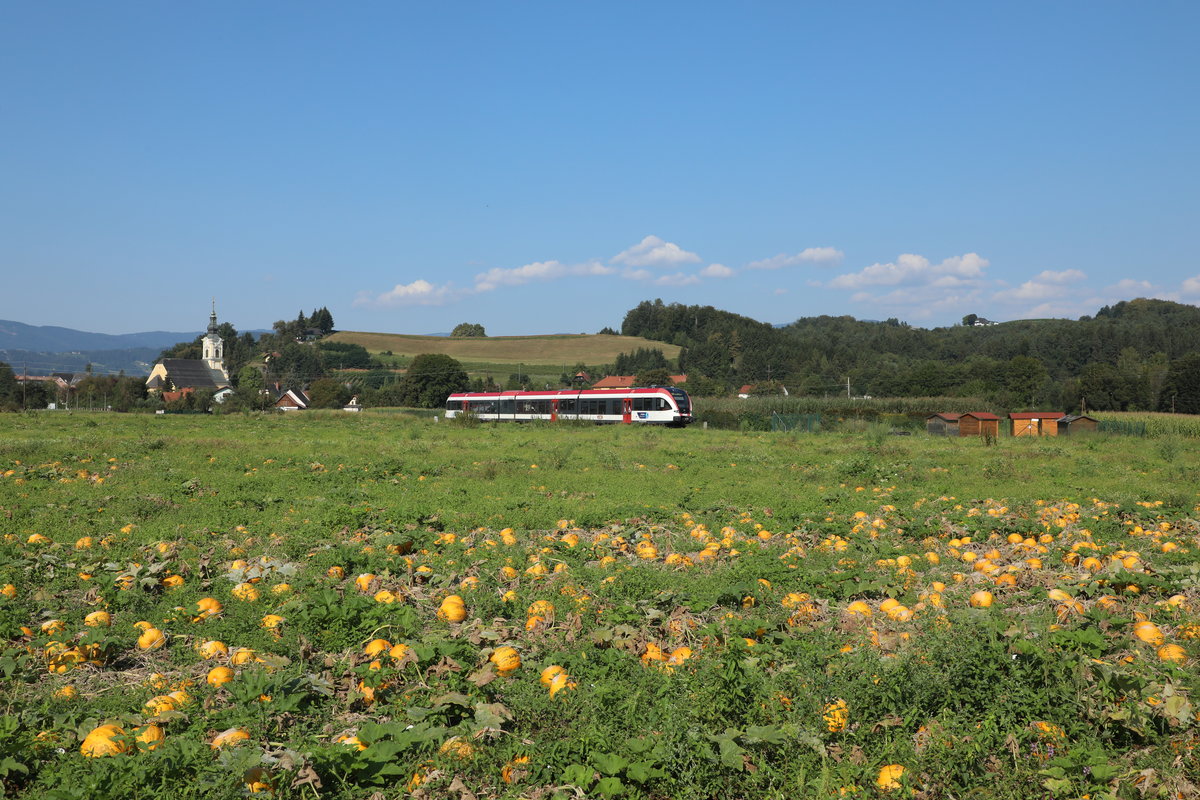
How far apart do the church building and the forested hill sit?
76.2 m

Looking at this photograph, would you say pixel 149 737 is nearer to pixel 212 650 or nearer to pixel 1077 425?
pixel 212 650

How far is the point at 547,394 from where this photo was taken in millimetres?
60125

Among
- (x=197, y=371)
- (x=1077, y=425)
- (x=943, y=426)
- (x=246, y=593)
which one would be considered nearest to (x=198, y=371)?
(x=197, y=371)

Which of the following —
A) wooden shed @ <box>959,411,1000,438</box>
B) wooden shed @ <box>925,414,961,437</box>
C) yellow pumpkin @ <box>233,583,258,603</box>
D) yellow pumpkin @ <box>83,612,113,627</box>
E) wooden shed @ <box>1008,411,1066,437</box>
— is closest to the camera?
yellow pumpkin @ <box>83,612,113,627</box>

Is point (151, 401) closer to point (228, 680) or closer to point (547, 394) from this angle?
point (547, 394)

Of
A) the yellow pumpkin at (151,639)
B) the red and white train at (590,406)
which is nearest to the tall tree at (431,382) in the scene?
the red and white train at (590,406)

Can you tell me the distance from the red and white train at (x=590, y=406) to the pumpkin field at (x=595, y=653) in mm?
39435

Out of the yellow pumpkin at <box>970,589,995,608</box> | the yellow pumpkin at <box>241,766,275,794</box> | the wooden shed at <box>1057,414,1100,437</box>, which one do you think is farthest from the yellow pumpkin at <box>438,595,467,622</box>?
the wooden shed at <box>1057,414,1100,437</box>

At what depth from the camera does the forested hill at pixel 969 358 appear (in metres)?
92.4

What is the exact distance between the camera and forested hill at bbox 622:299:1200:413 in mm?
92375

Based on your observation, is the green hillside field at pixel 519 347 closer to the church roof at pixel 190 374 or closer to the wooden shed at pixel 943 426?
the church roof at pixel 190 374

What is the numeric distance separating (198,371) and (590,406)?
91912mm

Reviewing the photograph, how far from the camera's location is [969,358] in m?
124

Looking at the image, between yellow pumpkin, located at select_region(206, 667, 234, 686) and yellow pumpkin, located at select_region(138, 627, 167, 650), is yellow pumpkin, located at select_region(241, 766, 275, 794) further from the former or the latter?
yellow pumpkin, located at select_region(138, 627, 167, 650)
